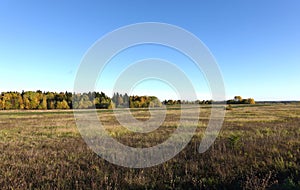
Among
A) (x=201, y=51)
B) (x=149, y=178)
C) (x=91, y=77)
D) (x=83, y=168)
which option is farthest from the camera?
(x=201, y=51)

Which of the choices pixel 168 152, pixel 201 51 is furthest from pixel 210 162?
pixel 201 51

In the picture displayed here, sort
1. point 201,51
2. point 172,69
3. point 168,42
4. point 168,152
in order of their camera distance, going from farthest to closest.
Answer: point 172,69
point 168,42
point 201,51
point 168,152

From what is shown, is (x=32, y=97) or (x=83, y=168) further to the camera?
(x=32, y=97)

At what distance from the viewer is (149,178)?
5.61 meters

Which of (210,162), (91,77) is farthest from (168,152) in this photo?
(91,77)

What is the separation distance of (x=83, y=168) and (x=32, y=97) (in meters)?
108

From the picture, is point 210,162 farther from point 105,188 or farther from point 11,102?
point 11,102

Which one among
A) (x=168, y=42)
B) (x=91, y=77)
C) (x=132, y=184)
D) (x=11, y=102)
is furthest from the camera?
(x=11, y=102)

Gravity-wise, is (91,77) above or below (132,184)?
above

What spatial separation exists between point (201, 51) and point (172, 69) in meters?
3.74

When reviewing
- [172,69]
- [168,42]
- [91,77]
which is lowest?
[91,77]

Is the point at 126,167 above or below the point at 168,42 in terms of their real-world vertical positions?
below

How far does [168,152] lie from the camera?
27.7ft

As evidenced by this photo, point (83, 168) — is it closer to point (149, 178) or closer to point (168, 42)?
A: point (149, 178)
